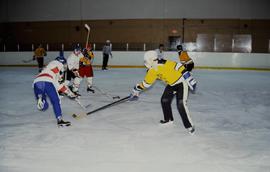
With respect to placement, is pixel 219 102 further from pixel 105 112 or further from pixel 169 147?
pixel 169 147

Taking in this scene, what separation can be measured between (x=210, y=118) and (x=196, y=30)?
45.2 feet

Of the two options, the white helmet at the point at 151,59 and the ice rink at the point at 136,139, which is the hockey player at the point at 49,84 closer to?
the ice rink at the point at 136,139

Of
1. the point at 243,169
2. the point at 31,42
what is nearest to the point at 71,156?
the point at 243,169

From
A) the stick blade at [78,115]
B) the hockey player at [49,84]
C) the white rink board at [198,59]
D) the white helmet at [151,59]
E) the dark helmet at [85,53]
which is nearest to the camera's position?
the white helmet at [151,59]

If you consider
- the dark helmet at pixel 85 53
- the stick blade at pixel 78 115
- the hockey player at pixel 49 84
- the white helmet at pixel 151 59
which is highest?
the dark helmet at pixel 85 53

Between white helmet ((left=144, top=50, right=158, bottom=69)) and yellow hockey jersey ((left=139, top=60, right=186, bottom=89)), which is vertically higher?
white helmet ((left=144, top=50, right=158, bottom=69))

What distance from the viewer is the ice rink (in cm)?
354

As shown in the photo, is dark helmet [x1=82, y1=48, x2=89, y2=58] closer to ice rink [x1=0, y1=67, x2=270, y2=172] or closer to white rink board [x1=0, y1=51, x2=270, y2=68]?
ice rink [x1=0, y1=67, x2=270, y2=172]

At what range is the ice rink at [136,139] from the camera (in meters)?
3.54

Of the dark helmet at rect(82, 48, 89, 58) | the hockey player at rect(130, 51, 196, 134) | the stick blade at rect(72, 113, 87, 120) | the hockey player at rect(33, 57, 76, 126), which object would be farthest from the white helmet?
the dark helmet at rect(82, 48, 89, 58)

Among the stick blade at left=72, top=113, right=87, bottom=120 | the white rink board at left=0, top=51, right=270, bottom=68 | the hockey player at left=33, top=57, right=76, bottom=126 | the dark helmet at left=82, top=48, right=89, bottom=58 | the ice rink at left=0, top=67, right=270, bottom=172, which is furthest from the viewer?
the white rink board at left=0, top=51, right=270, bottom=68

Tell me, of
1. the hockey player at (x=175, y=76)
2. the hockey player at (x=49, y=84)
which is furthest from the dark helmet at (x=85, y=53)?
the hockey player at (x=175, y=76)

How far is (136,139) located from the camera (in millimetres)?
4473

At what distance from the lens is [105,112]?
6.21 m
